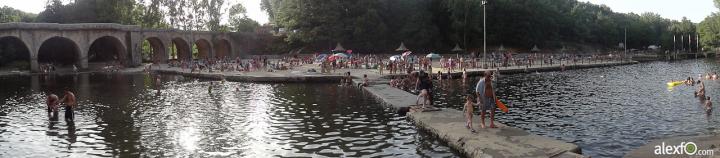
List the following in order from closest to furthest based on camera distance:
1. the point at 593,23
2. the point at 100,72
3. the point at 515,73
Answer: the point at 515,73, the point at 100,72, the point at 593,23

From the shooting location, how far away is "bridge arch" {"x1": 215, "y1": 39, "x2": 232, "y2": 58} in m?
80.7

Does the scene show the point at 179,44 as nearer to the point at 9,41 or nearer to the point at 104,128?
the point at 9,41

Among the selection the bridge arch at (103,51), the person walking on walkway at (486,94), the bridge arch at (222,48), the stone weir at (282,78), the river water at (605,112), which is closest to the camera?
the person walking on walkway at (486,94)

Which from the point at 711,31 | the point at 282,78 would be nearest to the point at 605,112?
the point at 282,78

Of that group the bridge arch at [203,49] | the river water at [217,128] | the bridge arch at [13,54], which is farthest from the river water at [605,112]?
the bridge arch at [203,49]

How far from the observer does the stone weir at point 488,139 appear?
11719mm

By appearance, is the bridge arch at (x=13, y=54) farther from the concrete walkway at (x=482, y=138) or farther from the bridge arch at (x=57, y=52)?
the concrete walkway at (x=482, y=138)

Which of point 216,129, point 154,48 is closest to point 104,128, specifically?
point 216,129

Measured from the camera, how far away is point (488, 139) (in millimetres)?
13227

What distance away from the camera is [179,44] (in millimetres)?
75250

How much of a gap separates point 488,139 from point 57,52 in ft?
205

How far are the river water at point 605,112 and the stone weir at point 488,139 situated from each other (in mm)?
1649

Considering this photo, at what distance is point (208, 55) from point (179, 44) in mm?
5459

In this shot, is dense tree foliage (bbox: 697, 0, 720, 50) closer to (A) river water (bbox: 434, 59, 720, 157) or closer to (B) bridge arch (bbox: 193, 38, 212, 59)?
(A) river water (bbox: 434, 59, 720, 157)
